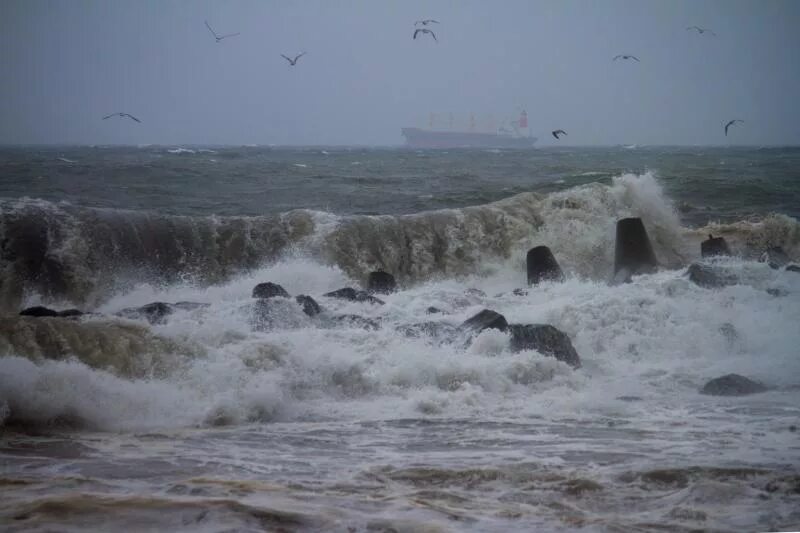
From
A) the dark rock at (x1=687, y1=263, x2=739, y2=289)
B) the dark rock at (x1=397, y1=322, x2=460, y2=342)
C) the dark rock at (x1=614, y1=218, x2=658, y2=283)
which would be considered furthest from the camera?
the dark rock at (x1=614, y1=218, x2=658, y2=283)

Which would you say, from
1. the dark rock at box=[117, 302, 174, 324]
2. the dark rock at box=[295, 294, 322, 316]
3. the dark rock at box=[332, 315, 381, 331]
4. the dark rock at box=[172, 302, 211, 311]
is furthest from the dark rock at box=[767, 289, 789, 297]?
the dark rock at box=[117, 302, 174, 324]

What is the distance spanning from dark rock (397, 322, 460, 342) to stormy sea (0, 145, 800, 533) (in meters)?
0.06

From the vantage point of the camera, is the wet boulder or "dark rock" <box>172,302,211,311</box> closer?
"dark rock" <box>172,302,211,311</box>

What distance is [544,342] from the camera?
775 centimetres

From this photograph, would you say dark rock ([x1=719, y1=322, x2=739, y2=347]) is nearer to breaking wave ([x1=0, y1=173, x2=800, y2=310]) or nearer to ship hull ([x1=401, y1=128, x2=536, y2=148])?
breaking wave ([x1=0, y1=173, x2=800, y2=310])

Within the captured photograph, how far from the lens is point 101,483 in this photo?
4.30m

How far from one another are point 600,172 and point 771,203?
7891 millimetres

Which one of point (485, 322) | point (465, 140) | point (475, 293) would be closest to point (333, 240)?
point (475, 293)

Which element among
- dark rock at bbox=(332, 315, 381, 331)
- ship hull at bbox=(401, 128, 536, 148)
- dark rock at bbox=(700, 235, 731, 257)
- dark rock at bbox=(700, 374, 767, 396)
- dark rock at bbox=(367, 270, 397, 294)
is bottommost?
dark rock at bbox=(700, 374, 767, 396)

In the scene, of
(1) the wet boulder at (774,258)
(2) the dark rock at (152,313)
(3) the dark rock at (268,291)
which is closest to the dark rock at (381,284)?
(3) the dark rock at (268,291)

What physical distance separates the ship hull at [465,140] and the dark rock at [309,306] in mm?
17400

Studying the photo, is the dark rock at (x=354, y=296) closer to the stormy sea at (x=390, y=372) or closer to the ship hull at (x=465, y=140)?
the stormy sea at (x=390, y=372)

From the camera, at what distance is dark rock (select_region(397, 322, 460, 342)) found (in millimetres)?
8277

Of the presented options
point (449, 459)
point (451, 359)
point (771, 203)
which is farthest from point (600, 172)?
point (449, 459)
